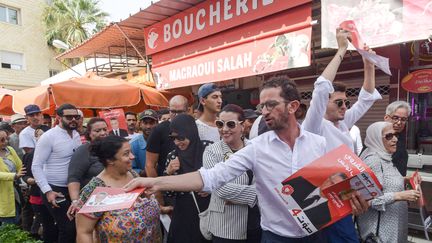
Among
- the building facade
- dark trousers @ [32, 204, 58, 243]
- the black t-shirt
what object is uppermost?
the building facade

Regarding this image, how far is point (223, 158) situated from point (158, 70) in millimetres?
5697

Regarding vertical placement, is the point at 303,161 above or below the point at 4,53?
below

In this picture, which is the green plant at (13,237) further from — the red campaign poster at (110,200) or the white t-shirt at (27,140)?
the white t-shirt at (27,140)

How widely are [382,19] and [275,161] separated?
2837mm

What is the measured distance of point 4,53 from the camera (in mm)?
21219

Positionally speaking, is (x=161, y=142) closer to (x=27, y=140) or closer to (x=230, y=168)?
(x=230, y=168)

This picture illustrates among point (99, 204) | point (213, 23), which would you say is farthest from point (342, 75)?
point (99, 204)

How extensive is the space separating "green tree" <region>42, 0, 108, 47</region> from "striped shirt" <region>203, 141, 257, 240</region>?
24073mm

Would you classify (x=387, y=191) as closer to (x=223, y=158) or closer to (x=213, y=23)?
(x=223, y=158)

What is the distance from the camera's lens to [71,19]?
84.6ft

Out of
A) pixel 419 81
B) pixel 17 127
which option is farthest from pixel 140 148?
pixel 419 81

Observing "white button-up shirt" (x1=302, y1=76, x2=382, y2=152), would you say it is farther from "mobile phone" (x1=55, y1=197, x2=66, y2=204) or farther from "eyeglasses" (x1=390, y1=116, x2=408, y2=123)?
"mobile phone" (x1=55, y1=197, x2=66, y2=204)

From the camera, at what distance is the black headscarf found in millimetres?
2771

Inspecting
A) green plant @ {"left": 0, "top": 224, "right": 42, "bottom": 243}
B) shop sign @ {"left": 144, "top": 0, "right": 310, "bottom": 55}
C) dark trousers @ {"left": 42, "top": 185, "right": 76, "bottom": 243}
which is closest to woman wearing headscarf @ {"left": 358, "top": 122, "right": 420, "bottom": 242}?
shop sign @ {"left": 144, "top": 0, "right": 310, "bottom": 55}
